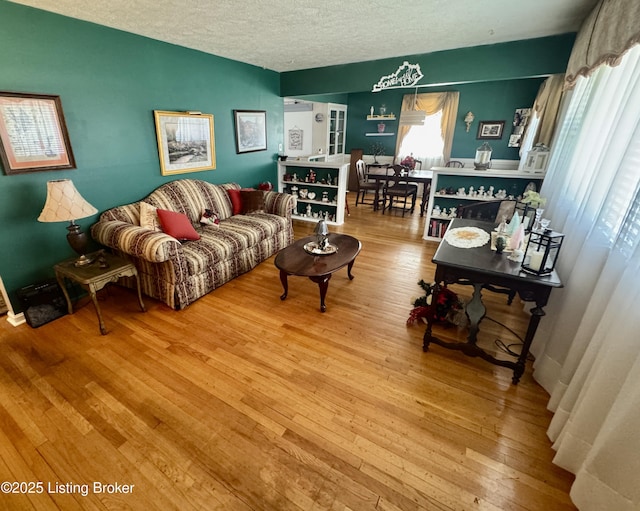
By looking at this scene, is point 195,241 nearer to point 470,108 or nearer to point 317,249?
point 317,249

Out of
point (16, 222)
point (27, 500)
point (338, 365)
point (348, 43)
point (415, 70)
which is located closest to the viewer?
point (27, 500)

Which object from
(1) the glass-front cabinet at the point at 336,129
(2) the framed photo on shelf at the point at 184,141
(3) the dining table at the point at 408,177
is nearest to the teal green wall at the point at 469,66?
(3) the dining table at the point at 408,177

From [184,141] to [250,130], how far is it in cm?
127

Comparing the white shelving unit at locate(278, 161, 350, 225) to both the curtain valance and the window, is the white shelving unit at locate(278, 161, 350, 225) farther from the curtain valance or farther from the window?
the window

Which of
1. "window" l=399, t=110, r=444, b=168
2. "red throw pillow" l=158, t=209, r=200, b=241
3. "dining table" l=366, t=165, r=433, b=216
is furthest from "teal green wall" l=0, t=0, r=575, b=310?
"window" l=399, t=110, r=444, b=168

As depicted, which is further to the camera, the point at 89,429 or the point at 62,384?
the point at 62,384

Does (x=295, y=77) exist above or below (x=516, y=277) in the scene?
above

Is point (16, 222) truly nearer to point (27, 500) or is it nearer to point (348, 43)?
point (27, 500)

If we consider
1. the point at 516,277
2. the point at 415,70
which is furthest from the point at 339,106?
the point at 516,277

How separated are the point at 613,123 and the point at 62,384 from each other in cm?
380

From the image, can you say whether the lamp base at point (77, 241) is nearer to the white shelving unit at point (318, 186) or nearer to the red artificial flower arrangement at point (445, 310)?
the red artificial flower arrangement at point (445, 310)

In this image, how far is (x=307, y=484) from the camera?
1.35m

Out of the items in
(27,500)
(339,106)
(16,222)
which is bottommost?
(27,500)

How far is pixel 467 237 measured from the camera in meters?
2.28
